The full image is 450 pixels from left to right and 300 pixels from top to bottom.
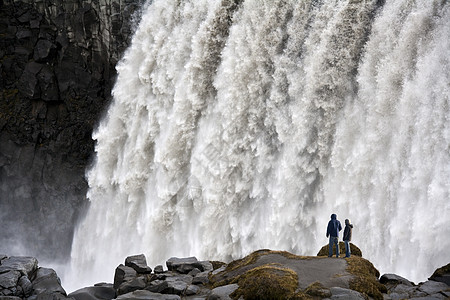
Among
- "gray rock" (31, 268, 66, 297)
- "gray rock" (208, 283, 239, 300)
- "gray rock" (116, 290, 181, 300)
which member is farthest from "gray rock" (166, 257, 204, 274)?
"gray rock" (31, 268, 66, 297)

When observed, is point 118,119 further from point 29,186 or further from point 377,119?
point 377,119

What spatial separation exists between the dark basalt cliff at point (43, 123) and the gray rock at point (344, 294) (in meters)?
25.1

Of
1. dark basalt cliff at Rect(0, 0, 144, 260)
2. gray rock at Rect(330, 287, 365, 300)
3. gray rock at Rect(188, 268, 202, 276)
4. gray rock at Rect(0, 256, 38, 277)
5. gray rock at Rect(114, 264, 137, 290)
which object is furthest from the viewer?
dark basalt cliff at Rect(0, 0, 144, 260)

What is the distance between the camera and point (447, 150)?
1731 cm

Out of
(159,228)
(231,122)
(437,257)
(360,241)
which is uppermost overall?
(231,122)

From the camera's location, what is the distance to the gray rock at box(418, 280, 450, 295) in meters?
12.6

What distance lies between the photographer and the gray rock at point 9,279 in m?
17.7

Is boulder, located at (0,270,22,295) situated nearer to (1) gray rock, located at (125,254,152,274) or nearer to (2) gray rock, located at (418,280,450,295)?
(1) gray rock, located at (125,254,152,274)

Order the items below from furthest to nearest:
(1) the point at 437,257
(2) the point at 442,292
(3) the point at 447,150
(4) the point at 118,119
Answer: (4) the point at 118,119 → (3) the point at 447,150 → (1) the point at 437,257 → (2) the point at 442,292

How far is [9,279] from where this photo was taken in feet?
58.6

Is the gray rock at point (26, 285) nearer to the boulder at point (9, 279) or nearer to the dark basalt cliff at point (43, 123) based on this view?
the boulder at point (9, 279)

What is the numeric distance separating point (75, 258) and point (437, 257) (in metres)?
22.5

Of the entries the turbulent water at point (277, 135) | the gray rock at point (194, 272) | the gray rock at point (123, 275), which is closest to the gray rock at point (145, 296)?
the gray rock at point (123, 275)

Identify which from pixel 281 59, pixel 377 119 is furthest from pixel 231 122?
pixel 377 119
